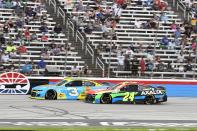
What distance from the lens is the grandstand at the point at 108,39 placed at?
35.0 metres

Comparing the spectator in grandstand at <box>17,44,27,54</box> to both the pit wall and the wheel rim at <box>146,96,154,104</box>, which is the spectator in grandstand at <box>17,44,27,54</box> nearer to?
the pit wall

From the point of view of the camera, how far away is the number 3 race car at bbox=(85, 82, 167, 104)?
2731 cm

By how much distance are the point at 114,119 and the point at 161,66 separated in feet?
54.8

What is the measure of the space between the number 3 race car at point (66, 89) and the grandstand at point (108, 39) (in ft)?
14.2

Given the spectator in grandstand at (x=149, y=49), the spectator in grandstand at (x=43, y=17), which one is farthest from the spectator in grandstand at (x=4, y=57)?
the spectator in grandstand at (x=149, y=49)

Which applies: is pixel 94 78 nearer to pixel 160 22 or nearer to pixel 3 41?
pixel 3 41

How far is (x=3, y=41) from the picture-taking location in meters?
34.5

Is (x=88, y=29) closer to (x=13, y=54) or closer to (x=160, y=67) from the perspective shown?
(x=160, y=67)

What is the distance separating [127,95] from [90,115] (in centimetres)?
698

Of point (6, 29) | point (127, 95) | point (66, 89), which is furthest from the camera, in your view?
point (6, 29)

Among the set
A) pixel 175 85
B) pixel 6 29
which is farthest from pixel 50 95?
pixel 175 85

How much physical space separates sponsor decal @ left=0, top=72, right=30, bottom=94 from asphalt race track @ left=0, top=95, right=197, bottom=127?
244 inches

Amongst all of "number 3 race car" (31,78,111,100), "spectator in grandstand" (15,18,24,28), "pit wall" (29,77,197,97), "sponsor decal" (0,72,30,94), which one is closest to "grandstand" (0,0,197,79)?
"spectator in grandstand" (15,18,24,28)

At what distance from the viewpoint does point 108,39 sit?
1484 inches
